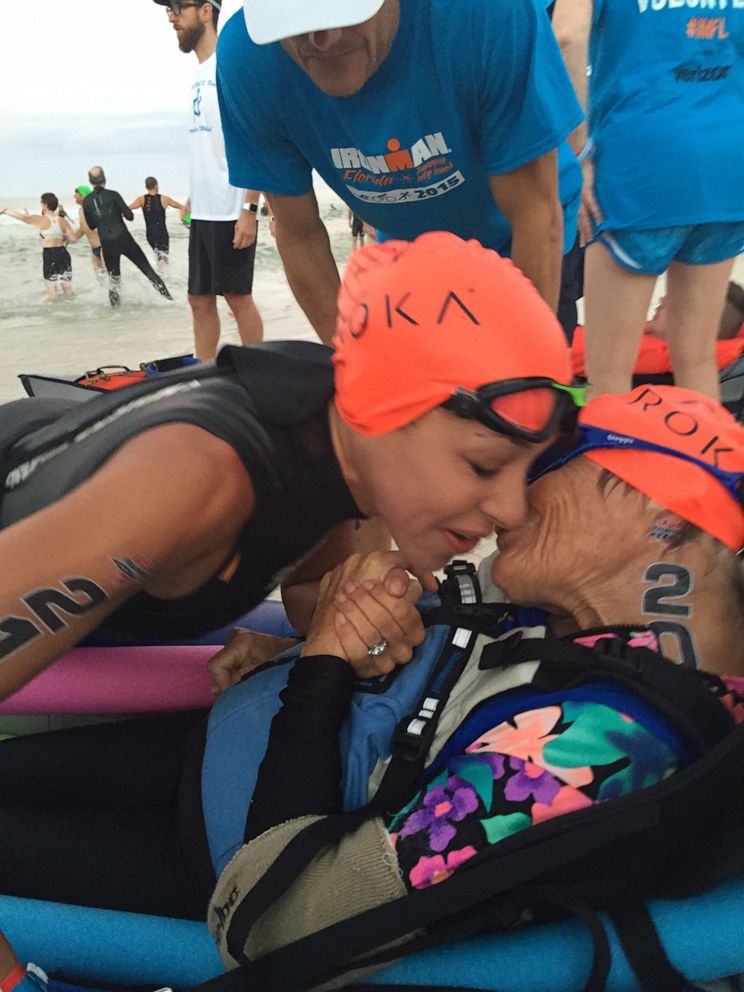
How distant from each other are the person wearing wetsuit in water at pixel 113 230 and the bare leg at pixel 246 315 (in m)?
4.76

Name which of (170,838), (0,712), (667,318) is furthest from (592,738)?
(667,318)

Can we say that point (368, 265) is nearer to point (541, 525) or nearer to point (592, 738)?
point (541, 525)

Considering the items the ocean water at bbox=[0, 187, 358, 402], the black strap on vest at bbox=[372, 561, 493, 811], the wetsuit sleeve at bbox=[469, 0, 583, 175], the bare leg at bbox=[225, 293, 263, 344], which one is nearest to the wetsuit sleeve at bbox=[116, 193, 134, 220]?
the ocean water at bbox=[0, 187, 358, 402]

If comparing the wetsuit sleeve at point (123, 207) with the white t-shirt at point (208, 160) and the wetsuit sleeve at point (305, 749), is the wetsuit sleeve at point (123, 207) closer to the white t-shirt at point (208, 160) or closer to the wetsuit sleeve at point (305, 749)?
the white t-shirt at point (208, 160)

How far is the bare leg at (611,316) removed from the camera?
7.73 ft

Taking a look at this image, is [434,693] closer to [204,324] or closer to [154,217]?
[204,324]

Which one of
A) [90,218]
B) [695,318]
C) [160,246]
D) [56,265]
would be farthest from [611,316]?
[160,246]

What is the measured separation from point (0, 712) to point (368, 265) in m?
1.25

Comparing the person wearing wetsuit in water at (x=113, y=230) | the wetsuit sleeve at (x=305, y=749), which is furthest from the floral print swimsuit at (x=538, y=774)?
the person wearing wetsuit in water at (x=113, y=230)

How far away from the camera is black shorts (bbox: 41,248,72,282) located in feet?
32.8

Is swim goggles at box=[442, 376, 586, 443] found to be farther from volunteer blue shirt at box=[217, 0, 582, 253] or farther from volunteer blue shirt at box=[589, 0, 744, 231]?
volunteer blue shirt at box=[589, 0, 744, 231]

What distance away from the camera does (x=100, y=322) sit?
795 cm

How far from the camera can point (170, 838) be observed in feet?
4.93

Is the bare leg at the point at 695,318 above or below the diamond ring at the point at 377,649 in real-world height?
above
